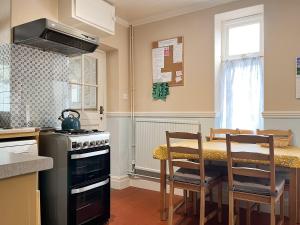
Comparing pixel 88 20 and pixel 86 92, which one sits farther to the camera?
pixel 86 92

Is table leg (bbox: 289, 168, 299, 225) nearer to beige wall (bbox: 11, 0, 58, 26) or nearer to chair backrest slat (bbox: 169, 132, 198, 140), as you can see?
chair backrest slat (bbox: 169, 132, 198, 140)

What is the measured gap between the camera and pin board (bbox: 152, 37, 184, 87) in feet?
11.8

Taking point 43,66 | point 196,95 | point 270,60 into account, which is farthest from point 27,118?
point 270,60

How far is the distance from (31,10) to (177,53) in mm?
1830

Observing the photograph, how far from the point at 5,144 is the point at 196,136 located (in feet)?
4.98

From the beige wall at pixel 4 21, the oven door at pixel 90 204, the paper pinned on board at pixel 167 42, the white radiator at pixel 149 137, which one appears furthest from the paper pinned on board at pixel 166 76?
the beige wall at pixel 4 21

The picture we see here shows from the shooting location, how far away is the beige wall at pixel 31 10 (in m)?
2.48

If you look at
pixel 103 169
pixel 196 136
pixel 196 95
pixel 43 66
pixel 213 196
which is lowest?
pixel 213 196

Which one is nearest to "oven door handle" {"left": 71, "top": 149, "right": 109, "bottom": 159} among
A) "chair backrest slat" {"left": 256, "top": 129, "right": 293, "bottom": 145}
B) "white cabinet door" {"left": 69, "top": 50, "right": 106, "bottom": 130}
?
"white cabinet door" {"left": 69, "top": 50, "right": 106, "bottom": 130}

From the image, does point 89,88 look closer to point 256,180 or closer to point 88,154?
point 88,154

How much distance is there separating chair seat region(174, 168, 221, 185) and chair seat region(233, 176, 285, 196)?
0.80 feet

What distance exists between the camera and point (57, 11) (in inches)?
112

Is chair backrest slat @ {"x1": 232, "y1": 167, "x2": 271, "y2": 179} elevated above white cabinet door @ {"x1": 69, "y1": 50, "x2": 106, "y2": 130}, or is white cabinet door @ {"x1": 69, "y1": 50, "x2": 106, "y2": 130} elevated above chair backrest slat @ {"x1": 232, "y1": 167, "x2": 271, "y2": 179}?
white cabinet door @ {"x1": 69, "y1": 50, "x2": 106, "y2": 130}

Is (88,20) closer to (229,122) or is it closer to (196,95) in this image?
(196,95)
